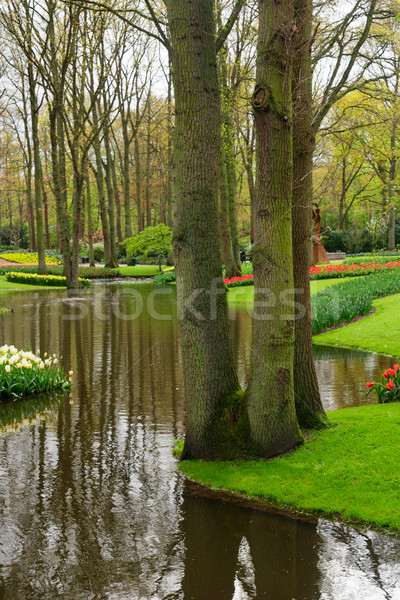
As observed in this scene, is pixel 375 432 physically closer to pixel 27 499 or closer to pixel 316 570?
pixel 316 570

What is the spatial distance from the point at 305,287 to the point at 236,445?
5.66 ft

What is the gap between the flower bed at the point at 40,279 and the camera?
88.3 ft

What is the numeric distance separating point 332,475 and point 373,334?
7757 mm

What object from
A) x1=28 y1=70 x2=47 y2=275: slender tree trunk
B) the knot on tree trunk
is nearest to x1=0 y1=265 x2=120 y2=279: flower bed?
x1=28 y1=70 x2=47 y2=275: slender tree trunk

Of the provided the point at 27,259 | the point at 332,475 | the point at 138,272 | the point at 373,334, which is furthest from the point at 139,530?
the point at 27,259

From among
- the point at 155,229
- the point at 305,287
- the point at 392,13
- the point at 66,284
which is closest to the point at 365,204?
the point at 155,229

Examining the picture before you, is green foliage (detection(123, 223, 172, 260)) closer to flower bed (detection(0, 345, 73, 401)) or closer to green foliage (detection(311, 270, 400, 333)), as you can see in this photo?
green foliage (detection(311, 270, 400, 333))

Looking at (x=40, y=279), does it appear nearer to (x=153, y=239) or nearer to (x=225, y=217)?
(x=153, y=239)

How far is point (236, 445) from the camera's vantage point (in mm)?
5242

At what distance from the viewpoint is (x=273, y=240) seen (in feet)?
16.4

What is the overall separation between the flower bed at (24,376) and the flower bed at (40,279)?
18.4 metres

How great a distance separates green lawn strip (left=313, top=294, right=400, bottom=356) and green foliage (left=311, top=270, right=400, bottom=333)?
0.24 m

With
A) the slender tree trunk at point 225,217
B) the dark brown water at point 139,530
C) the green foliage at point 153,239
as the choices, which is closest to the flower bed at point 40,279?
the green foliage at point 153,239

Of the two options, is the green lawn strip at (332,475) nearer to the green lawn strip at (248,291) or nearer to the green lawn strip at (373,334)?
the green lawn strip at (373,334)
